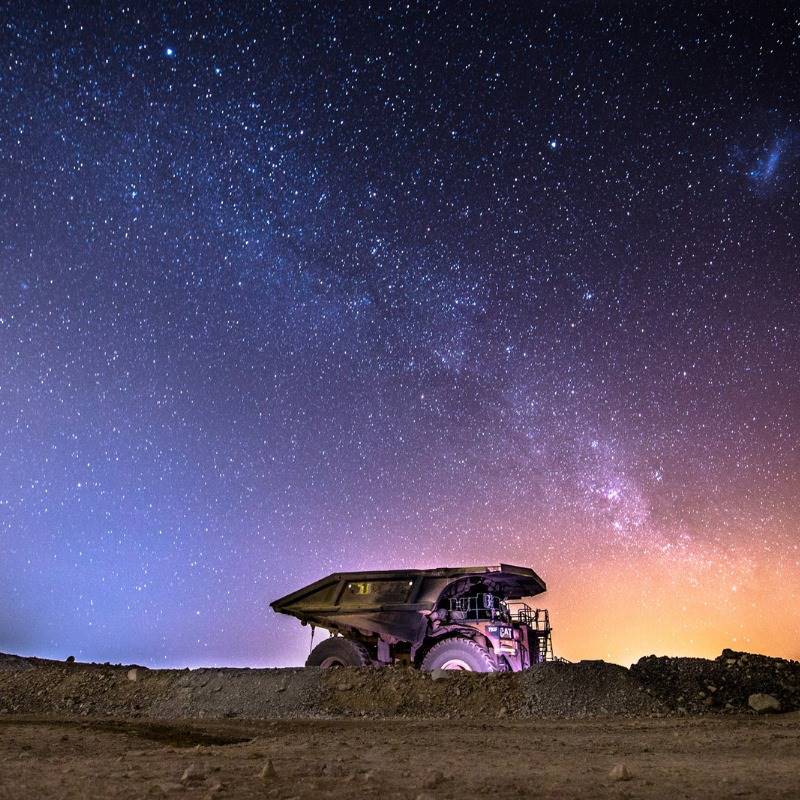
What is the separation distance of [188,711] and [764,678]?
11.9 metres

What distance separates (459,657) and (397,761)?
10810 millimetres

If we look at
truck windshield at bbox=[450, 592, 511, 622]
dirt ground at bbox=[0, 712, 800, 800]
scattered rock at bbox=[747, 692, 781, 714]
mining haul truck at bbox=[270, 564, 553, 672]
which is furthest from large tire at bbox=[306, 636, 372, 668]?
scattered rock at bbox=[747, 692, 781, 714]

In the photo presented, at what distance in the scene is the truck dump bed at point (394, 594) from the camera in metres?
17.5

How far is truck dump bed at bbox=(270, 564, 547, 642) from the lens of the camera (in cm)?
1748

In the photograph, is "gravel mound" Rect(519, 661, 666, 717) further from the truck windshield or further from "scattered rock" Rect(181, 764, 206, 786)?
"scattered rock" Rect(181, 764, 206, 786)

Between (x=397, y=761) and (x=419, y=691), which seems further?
(x=419, y=691)

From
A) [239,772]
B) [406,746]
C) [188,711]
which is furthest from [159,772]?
[188,711]

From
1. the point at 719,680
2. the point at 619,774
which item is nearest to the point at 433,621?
the point at 719,680

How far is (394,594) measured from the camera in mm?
18016

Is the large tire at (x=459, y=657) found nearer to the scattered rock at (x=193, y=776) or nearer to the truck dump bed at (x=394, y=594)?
the truck dump bed at (x=394, y=594)

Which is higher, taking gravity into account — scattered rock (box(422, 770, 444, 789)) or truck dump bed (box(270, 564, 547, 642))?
truck dump bed (box(270, 564, 547, 642))

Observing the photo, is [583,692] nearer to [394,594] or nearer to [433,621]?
[433,621]

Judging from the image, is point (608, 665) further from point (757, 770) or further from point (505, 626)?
point (757, 770)

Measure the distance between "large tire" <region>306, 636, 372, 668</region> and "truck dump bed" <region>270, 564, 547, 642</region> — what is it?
0.49m
